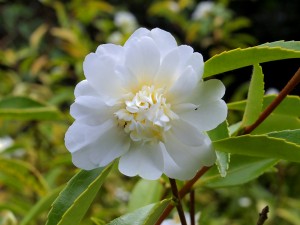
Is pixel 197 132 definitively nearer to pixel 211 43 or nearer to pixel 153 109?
pixel 153 109

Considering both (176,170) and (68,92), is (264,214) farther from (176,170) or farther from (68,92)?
(68,92)

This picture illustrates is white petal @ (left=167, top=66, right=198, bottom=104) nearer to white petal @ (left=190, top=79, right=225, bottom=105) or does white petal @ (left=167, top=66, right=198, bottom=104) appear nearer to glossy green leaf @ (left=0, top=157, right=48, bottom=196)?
white petal @ (left=190, top=79, right=225, bottom=105)

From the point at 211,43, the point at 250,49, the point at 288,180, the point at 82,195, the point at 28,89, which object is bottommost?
the point at 288,180

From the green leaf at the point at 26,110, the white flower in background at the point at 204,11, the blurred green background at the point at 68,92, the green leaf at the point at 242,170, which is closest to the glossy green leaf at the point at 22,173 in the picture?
the blurred green background at the point at 68,92

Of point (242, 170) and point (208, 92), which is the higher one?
point (208, 92)

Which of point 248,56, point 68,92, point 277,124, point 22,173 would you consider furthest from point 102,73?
point 68,92

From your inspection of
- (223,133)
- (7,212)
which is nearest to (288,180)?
(7,212)
